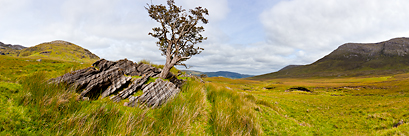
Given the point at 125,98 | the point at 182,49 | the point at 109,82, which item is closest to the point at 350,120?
the point at 182,49

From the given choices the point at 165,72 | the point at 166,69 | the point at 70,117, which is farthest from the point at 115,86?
the point at 166,69

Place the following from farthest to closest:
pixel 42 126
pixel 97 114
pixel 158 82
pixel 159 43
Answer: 1. pixel 159 43
2. pixel 158 82
3. pixel 97 114
4. pixel 42 126

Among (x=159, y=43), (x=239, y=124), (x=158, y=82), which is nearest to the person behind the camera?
(x=239, y=124)

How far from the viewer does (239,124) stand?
6656 millimetres

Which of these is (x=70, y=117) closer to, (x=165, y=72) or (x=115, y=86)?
(x=115, y=86)

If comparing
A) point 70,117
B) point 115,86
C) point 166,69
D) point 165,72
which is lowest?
point 70,117

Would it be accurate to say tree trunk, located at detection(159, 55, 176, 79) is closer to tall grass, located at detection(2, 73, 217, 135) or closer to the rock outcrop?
the rock outcrop

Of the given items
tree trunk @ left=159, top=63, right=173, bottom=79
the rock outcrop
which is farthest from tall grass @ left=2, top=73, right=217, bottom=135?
tree trunk @ left=159, top=63, right=173, bottom=79

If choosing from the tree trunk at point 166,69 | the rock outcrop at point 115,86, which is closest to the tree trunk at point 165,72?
the tree trunk at point 166,69

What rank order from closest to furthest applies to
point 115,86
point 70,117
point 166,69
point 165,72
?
point 70,117, point 115,86, point 165,72, point 166,69

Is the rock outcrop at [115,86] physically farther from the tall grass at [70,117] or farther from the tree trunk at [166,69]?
the tree trunk at [166,69]

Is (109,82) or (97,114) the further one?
(109,82)

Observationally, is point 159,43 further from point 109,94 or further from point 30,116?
point 30,116

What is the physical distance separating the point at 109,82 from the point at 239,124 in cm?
729
